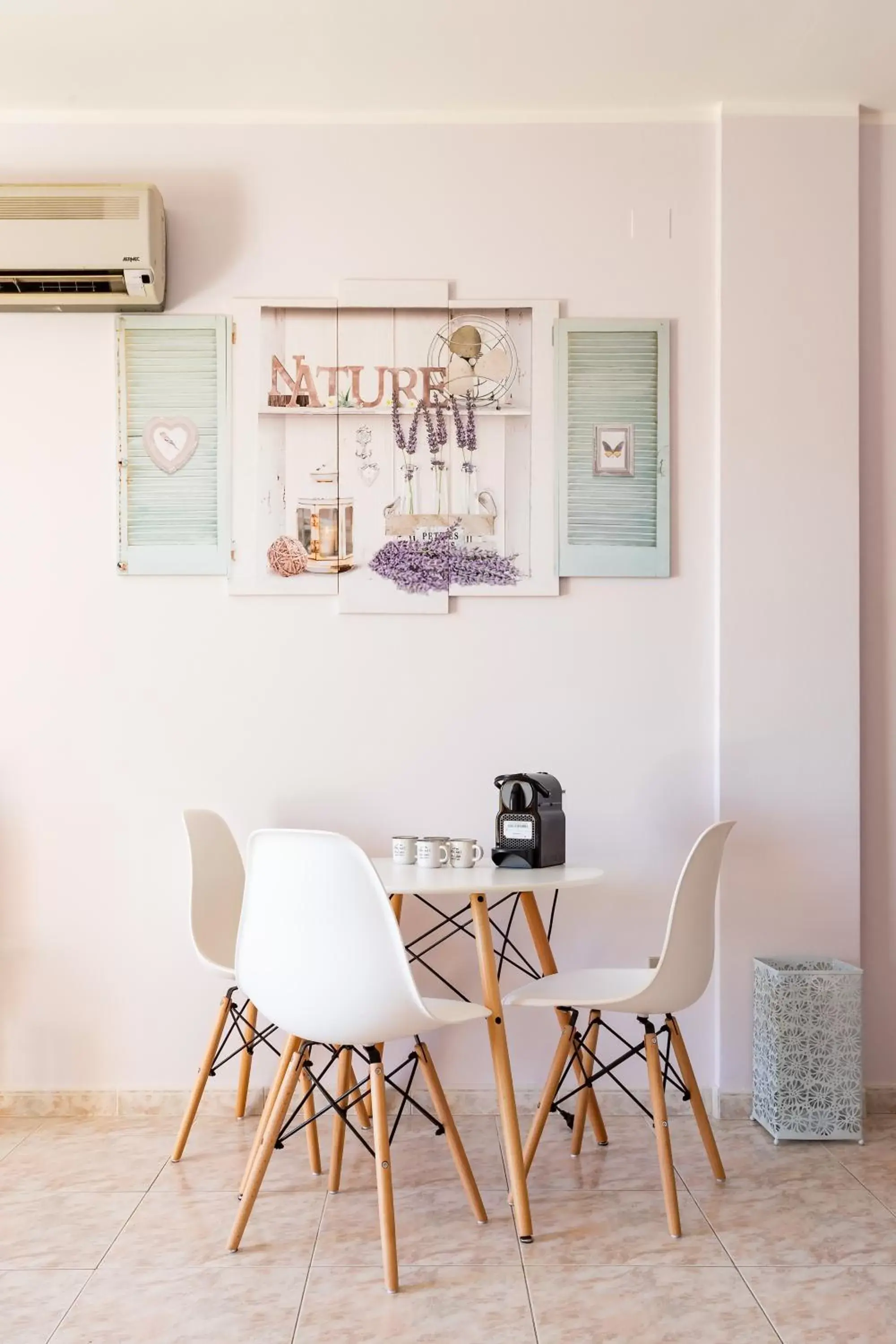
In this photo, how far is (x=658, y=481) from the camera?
316cm

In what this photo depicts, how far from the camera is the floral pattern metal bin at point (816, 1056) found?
286cm

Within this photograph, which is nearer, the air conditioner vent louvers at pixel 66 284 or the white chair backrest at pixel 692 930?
the white chair backrest at pixel 692 930

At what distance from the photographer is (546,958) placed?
9.48 ft

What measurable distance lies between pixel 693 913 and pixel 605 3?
219 cm

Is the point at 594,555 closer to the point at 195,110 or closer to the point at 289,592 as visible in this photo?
the point at 289,592

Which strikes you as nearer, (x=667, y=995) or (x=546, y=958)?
(x=667, y=995)

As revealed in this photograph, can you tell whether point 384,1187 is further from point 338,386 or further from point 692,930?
point 338,386

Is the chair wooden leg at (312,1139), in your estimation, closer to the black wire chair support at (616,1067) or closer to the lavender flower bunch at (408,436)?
the black wire chair support at (616,1067)

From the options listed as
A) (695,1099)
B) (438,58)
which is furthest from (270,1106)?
(438,58)

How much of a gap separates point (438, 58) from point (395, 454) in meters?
1.04

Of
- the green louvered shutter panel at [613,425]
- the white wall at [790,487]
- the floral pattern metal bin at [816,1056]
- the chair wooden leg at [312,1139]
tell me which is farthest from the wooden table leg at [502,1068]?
the green louvered shutter panel at [613,425]

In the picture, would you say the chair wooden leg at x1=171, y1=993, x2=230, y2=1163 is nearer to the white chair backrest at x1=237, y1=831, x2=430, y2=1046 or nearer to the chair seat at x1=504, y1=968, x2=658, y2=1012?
the white chair backrest at x1=237, y1=831, x2=430, y2=1046

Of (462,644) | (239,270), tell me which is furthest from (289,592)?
(239,270)

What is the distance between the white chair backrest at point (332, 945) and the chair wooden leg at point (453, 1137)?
226 millimetres
